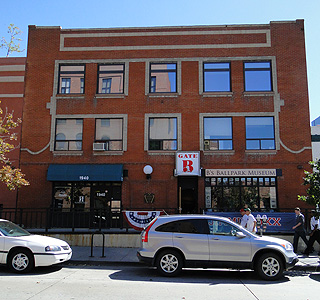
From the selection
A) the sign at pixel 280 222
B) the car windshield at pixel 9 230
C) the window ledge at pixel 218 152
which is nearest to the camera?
the car windshield at pixel 9 230

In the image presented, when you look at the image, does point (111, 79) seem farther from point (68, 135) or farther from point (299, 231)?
point (299, 231)

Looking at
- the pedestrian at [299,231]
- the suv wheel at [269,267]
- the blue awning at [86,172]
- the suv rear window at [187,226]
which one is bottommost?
the suv wheel at [269,267]

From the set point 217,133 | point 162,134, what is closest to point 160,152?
point 162,134

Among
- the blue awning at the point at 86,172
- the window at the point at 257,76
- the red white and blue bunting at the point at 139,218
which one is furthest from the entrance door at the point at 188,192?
the window at the point at 257,76

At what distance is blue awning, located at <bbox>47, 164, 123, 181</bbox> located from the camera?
16.3 metres

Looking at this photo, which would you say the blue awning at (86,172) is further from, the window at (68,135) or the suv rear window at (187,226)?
the suv rear window at (187,226)

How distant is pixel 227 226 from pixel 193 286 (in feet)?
6.27

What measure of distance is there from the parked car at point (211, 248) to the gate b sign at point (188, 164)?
24.5 ft

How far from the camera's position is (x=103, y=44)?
18.1 m

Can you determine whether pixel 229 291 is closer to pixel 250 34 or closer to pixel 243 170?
pixel 243 170

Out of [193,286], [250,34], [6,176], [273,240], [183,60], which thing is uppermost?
[250,34]

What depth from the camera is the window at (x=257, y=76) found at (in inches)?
687

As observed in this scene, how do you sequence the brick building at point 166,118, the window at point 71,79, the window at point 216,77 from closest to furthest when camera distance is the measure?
the brick building at point 166,118 → the window at point 216,77 → the window at point 71,79

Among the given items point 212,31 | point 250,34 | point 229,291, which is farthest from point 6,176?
point 250,34
